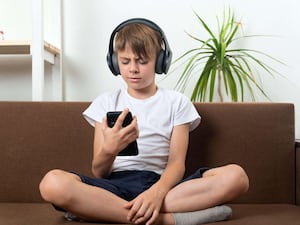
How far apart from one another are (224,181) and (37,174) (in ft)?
2.19

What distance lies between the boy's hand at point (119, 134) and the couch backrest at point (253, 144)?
0.38 metres

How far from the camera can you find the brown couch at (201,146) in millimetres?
1731

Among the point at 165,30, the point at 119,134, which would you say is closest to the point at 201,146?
the point at 119,134

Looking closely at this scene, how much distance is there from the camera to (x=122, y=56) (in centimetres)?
157

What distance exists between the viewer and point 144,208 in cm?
133

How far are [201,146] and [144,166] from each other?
25cm

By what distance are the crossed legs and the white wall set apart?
0.93m

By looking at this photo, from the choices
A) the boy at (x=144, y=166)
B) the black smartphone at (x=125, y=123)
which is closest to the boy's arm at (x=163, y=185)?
the boy at (x=144, y=166)

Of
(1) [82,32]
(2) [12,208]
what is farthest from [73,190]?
(1) [82,32]

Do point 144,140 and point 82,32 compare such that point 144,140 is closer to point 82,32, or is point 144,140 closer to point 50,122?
point 50,122

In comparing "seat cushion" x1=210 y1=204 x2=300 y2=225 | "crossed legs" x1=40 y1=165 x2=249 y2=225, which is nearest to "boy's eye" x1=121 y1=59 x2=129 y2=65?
"crossed legs" x1=40 y1=165 x2=249 y2=225

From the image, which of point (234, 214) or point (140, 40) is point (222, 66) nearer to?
point (140, 40)

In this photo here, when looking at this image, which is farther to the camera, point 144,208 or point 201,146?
point 201,146

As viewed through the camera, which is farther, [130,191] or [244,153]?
[244,153]
